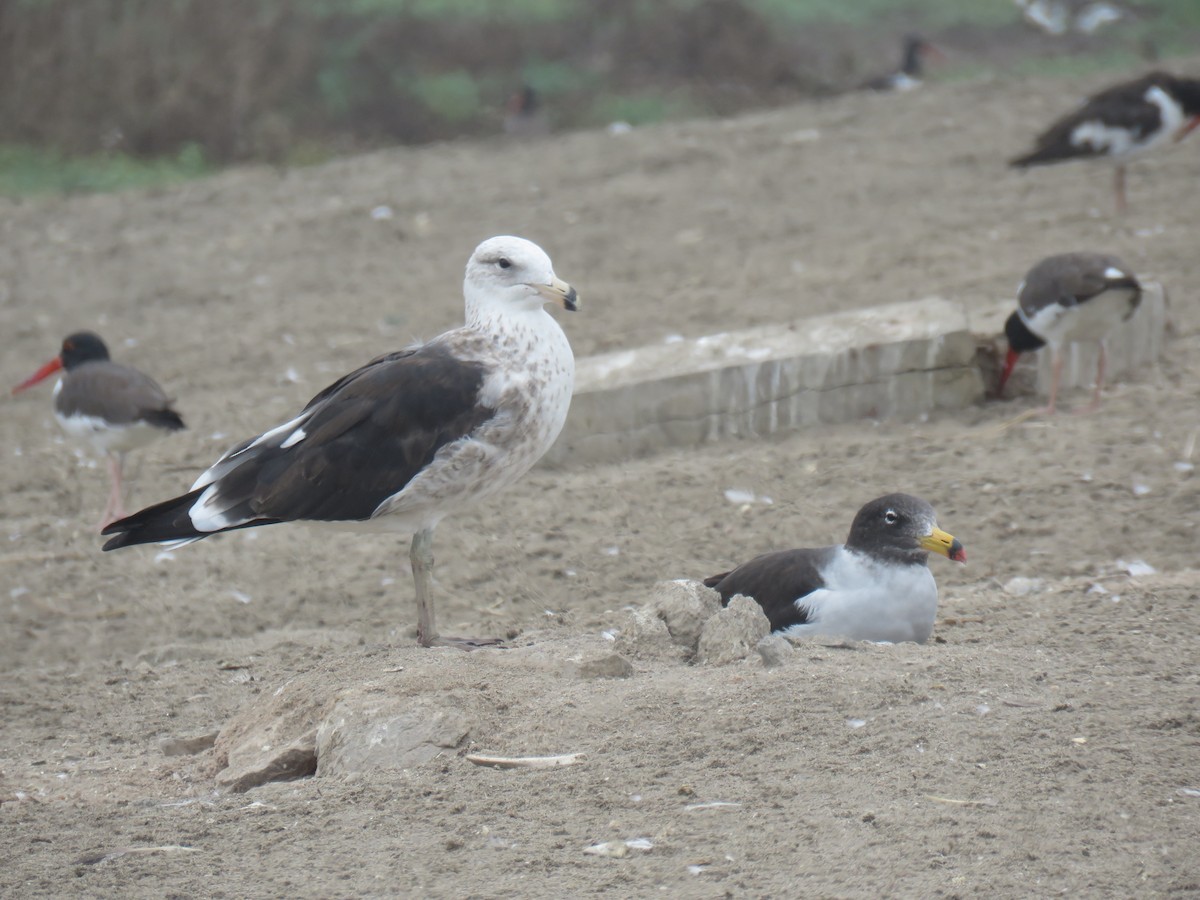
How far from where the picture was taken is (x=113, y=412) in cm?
759

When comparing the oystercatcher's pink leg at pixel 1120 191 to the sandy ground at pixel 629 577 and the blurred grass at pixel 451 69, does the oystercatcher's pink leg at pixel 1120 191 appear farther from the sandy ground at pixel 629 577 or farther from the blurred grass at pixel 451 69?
the blurred grass at pixel 451 69

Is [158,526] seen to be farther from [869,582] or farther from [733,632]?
[869,582]

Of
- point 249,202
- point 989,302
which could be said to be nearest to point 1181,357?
point 989,302

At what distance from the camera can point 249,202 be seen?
529 inches

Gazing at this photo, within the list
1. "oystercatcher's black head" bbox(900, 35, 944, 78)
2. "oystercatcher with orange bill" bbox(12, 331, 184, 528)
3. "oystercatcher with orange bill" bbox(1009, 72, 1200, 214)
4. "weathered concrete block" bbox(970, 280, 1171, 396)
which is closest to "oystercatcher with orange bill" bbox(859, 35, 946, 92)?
"oystercatcher's black head" bbox(900, 35, 944, 78)

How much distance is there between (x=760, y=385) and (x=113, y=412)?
3311mm

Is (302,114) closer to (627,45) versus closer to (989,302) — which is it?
(627,45)

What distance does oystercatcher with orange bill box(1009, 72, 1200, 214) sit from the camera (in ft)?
36.2

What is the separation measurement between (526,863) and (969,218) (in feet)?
28.5

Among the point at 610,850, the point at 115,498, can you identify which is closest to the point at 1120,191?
Answer: the point at 115,498

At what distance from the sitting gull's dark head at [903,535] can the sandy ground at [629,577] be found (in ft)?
1.08

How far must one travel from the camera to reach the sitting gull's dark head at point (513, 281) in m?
5.07

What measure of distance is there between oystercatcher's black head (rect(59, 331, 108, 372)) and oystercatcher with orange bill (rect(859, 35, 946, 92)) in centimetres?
1021

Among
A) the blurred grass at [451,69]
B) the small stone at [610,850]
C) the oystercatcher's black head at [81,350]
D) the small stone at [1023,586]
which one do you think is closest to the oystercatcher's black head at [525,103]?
the blurred grass at [451,69]
